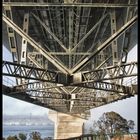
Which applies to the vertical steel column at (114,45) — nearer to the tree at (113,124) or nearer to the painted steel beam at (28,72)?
the painted steel beam at (28,72)

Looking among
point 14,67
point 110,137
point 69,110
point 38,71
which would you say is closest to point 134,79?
point 38,71

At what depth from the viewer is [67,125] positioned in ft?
214

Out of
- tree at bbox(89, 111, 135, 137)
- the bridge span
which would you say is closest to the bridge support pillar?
tree at bbox(89, 111, 135, 137)

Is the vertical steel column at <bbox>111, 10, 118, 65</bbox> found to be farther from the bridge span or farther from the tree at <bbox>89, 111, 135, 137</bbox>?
the tree at <bbox>89, 111, 135, 137</bbox>

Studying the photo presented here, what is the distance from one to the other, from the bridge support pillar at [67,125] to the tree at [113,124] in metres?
6.13

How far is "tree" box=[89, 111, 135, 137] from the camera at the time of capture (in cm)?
7081

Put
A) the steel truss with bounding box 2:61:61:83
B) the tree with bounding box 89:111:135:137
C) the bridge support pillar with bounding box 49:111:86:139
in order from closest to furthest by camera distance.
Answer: the steel truss with bounding box 2:61:61:83 → the bridge support pillar with bounding box 49:111:86:139 → the tree with bounding box 89:111:135:137

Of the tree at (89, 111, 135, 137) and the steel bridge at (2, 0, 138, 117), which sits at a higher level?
the steel bridge at (2, 0, 138, 117)

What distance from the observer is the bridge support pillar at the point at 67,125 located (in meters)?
64.4

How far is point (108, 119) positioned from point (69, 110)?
1211cm

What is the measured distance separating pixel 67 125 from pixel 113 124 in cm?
1041

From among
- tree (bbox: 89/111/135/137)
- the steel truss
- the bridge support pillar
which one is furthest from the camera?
tree (bbox: 89/111/135/137)

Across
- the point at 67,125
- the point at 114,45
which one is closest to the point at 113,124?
the point at 67,125

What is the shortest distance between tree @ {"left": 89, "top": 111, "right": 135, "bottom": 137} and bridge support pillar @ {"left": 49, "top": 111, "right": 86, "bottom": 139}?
6.13 meters
